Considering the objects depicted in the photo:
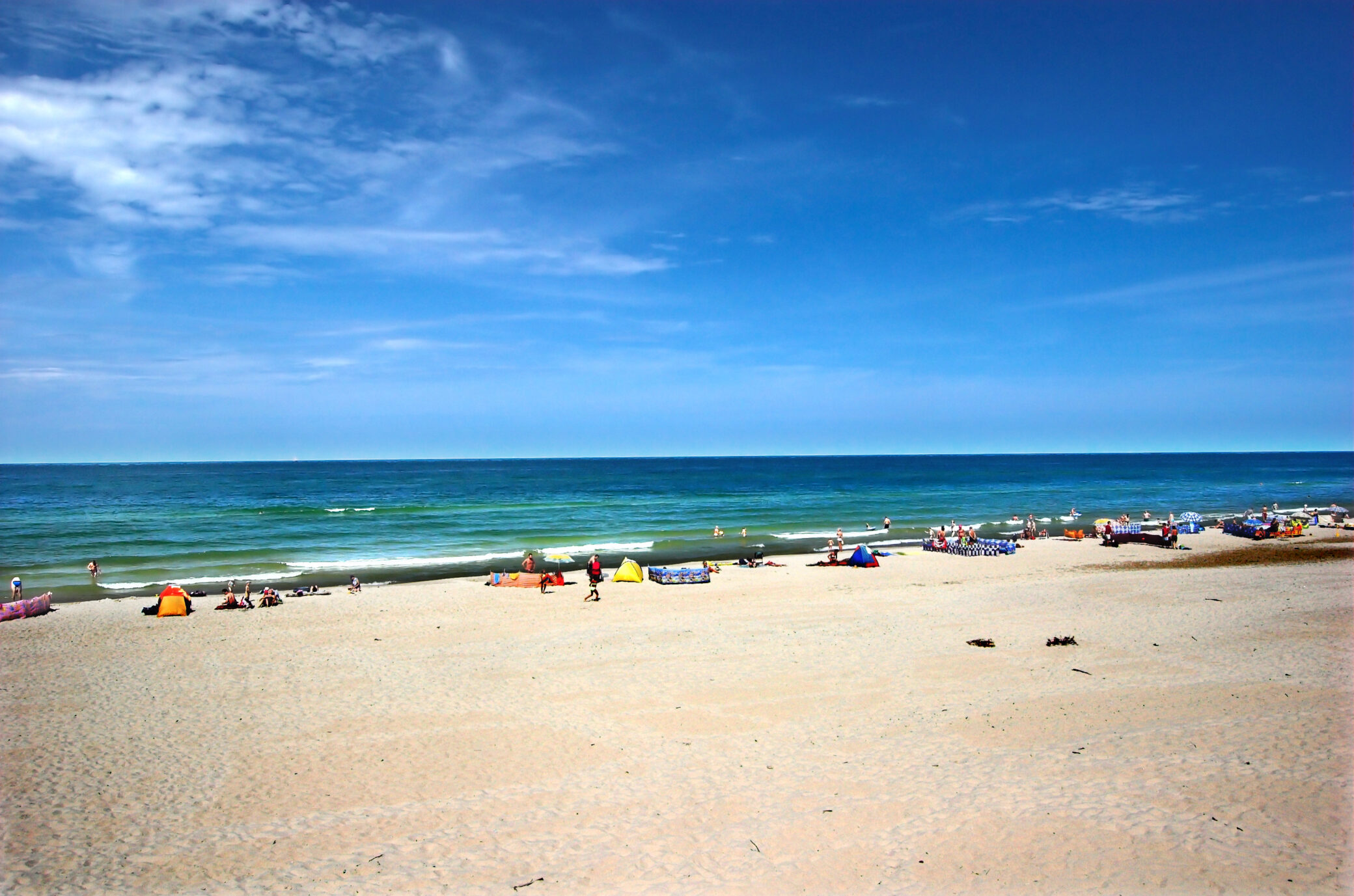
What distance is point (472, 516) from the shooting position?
55938 mm

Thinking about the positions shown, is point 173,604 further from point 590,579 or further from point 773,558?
point 773,558

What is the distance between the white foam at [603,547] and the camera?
36.4 metres

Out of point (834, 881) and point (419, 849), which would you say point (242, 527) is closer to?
point (419, 849)

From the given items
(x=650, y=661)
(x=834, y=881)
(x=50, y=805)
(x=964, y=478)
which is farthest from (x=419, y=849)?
(x=964, y=478)

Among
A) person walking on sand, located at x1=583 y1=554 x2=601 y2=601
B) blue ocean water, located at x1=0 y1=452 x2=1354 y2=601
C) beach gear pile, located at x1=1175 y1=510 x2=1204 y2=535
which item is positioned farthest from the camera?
beach gear pile, located at x1=1175 y1=510 x2=1204 y2=535

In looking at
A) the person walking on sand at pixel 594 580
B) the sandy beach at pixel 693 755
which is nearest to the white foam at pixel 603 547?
the person walking on sand at pixel 594 580

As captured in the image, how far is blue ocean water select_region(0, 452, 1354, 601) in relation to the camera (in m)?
32.4

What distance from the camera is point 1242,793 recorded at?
336 inches

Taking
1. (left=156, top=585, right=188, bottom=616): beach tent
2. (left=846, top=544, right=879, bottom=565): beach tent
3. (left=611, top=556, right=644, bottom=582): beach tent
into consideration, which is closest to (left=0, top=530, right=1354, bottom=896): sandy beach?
(left=156, top=585, right=188, bottom=616): beach tent

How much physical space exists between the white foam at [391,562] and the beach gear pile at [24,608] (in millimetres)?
9289

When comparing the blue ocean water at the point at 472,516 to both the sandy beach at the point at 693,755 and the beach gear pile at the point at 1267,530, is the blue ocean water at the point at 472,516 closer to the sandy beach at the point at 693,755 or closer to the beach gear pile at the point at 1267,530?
the beach gear pile at the point at 1267,530

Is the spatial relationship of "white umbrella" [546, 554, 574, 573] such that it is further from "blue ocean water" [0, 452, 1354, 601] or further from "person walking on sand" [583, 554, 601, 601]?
"person walking on sand" [583, 554, 601, 601]

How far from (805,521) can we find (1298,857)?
44.2 metres

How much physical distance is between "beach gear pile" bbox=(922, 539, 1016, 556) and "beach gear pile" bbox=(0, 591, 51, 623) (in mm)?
32913
